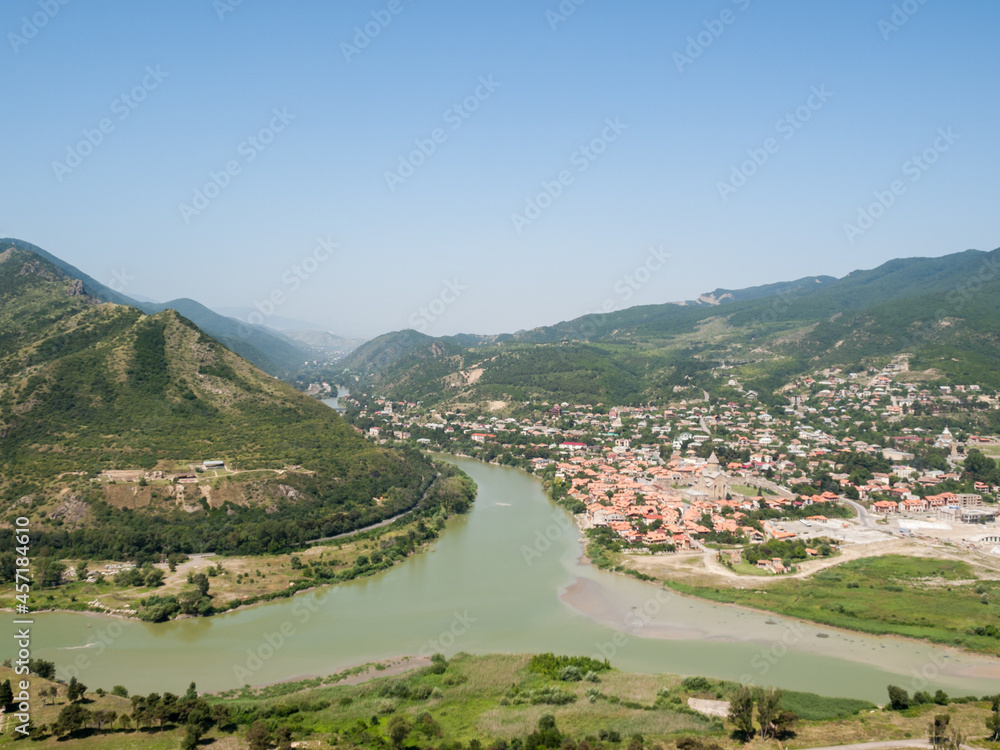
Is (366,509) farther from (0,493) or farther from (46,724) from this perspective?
(46,724)

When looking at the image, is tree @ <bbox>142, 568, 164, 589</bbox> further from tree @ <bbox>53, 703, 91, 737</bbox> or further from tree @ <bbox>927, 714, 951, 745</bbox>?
tree @ <bbox>927, 714, 951, 745</bbox>

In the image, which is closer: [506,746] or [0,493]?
[506,746]

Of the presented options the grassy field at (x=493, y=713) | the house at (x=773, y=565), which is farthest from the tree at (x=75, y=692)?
the house at (x=773, y=565)

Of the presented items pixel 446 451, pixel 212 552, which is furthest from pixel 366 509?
pixel 446 451

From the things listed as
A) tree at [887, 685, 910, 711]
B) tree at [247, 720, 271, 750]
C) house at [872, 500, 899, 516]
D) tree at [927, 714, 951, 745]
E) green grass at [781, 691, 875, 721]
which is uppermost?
house at [872, 500, 899, 516]

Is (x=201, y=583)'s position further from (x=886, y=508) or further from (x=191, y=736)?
(x=886, y=508)

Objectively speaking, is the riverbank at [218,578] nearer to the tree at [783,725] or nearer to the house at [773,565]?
the house at [773,565]

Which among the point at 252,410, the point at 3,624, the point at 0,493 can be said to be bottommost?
the point at 3,624

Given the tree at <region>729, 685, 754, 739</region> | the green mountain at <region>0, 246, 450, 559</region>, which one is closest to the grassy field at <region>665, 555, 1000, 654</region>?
the tree at <region>729, 685, 754, 739</region>
